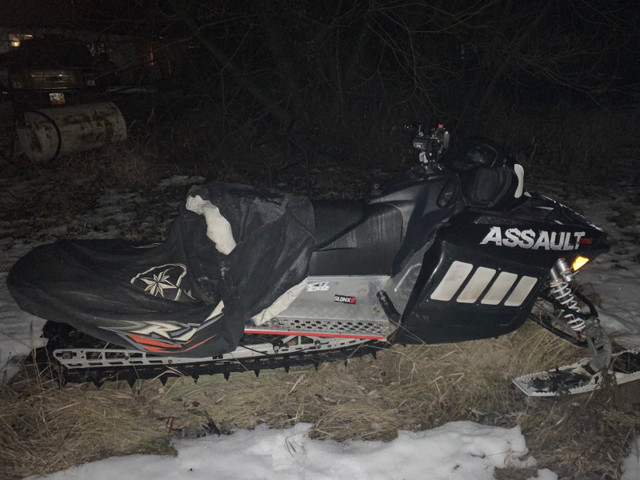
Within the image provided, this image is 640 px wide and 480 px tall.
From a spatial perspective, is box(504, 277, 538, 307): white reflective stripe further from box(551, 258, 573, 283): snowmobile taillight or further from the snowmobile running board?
the snowmobile running board

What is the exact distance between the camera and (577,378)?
254cm

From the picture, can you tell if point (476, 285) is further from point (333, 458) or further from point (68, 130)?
point (68, 130)

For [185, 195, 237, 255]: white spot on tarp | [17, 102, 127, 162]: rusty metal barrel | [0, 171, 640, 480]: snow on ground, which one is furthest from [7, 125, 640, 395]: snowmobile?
[17, 102, 127, 162]: rusty metal barrel

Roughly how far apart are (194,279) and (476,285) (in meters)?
1.36

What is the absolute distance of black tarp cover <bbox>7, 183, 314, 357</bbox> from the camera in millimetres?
2119

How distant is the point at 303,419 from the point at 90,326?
3.77 feet

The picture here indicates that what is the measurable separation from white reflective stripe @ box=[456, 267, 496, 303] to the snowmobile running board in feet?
1.98

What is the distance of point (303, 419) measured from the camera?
2.48 meters

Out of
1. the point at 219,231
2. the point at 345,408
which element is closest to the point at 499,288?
the point at 345,408

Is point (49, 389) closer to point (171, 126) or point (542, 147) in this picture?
point (171, 126)

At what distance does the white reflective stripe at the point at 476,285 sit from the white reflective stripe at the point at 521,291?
163 millimetres

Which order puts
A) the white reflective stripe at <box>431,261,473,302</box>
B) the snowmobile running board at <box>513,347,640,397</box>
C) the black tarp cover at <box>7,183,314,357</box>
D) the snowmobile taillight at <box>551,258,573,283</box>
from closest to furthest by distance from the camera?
the black tarp cover at <box>7,183,314,357</box>
the white reflective stripe at <box>431,261,473,302</box>
the snowmobile taillight at <box>551,258,573,283</box>
the snowmobile running board at <box>513,347,640,397</box>

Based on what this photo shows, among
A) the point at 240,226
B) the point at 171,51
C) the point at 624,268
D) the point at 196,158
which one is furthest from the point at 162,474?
the point at 171,51

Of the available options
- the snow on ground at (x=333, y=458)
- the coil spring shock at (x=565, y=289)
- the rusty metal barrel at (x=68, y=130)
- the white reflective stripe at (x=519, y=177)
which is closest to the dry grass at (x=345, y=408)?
the snow on ground at (x=333, y=458)
